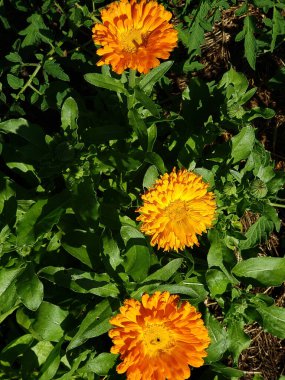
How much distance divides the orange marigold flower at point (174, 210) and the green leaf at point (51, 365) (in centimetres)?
79

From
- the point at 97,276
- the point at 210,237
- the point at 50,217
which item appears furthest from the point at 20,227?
the point at 210,237

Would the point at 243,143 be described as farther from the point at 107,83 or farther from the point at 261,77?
the point at 261,77

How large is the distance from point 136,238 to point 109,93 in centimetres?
91

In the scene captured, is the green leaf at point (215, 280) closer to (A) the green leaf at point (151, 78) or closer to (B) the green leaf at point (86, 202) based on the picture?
(B) the green leaf at point (86, 202)

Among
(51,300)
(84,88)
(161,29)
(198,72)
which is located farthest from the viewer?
(198,72)

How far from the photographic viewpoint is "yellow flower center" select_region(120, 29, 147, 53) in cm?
215

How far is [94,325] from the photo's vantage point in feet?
6.98

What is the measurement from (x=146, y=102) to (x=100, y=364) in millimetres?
1235

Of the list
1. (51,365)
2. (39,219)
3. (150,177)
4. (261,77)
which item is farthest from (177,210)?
(261,77)

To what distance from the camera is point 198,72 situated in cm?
345

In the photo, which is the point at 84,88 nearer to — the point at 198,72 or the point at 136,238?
the point at 198,72

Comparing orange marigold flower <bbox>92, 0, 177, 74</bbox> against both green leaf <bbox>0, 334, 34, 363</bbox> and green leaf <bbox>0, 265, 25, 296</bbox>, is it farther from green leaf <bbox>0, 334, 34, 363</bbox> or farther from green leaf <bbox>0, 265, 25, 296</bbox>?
green leaf <bbox>0, 334, 34, 363</bbox>

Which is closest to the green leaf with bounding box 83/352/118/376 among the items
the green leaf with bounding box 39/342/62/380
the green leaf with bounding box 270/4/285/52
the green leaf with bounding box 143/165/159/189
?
the green leaf with bounding box 39/342/62/380

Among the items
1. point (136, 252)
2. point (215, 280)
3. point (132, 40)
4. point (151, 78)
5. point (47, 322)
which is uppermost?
point (132, 40)
